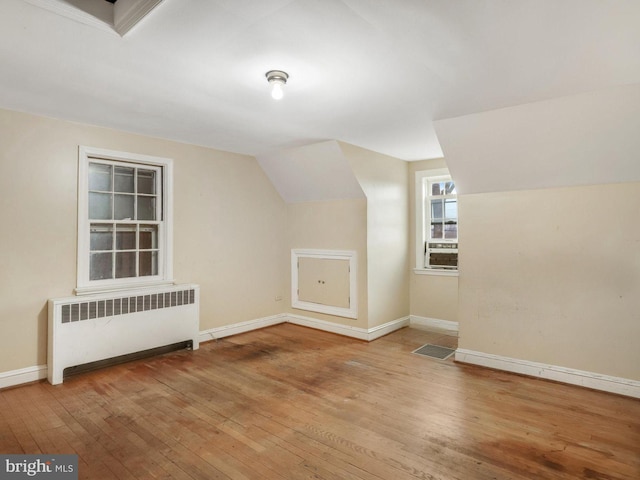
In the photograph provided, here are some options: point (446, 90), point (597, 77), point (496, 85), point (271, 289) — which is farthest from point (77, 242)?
point (597, 77)

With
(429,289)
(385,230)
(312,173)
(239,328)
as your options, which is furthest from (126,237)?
(429,289)

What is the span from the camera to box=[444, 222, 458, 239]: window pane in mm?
5129

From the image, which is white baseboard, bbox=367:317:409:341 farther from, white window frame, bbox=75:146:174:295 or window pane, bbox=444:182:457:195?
white window frame, bbox=75:146:174:295

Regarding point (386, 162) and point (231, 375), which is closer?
point (231, 375)

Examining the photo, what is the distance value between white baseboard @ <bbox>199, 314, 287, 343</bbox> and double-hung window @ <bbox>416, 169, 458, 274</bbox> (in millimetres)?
2291

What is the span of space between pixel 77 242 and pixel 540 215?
4.58 m

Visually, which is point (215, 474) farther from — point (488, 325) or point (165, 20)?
point (488, 325)

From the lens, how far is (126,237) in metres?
4.01

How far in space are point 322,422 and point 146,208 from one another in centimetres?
310

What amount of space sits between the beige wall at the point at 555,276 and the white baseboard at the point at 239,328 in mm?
2709

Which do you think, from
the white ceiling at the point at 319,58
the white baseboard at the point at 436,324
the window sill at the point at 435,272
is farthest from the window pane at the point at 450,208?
the white ceiling at the point at 319,58

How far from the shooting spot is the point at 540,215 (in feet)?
11.4

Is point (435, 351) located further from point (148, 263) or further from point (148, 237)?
point (148, 237)

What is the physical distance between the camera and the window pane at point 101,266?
147 inches
